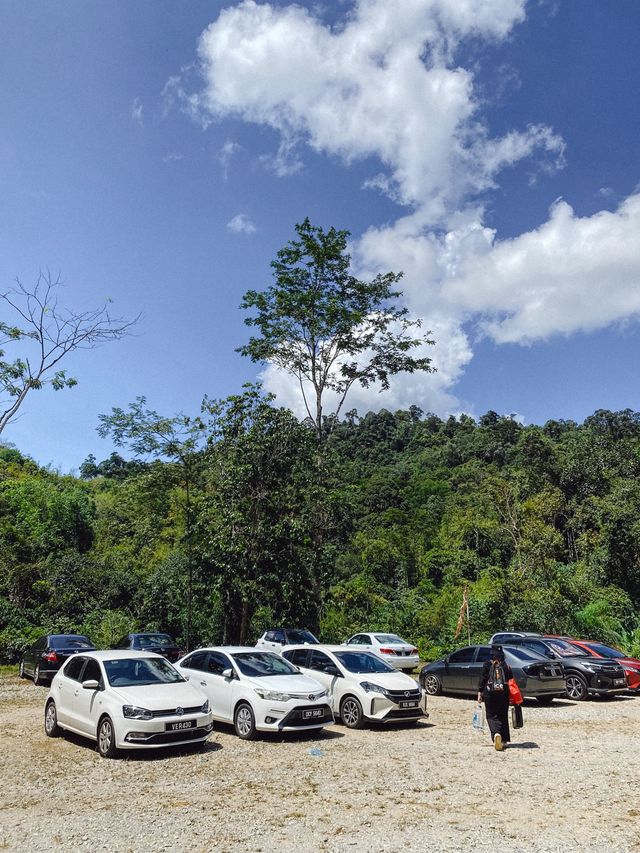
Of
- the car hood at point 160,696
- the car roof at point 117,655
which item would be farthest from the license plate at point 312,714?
the car roof at point 117,655

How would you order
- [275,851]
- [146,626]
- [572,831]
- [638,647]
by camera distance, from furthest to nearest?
[146,626] < [638,647] < [572,831] < [275,851]

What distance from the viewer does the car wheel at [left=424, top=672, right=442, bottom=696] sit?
50.1ft

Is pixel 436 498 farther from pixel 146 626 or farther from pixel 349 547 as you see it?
pixel 146 626

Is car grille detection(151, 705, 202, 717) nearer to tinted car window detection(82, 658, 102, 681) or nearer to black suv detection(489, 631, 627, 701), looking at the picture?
tinted car window detection(82, 658, 102, 681)

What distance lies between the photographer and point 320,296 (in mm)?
26625

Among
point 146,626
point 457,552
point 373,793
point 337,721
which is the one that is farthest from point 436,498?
point 373,793

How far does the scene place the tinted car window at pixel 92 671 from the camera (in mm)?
9344

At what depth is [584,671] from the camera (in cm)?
1466

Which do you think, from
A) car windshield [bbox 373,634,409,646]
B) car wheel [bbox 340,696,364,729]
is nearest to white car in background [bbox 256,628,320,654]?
car windshield [bbox 373,634,409,646]

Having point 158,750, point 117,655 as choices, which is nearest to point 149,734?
point 158,750

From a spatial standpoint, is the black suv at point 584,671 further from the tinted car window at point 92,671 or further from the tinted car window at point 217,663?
the tinted car window at point 92,671

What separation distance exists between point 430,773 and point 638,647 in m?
17.5

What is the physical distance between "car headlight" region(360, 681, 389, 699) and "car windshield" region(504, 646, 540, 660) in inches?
186

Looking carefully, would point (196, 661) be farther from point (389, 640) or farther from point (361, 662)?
point (389, 640)
